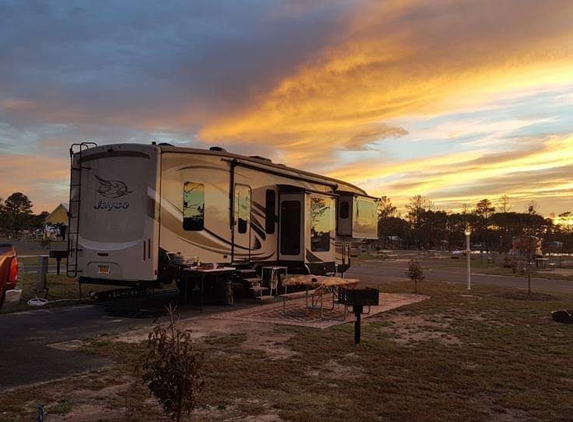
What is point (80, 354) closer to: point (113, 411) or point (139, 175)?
point (113, 411)

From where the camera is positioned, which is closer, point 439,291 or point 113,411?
point 113,411

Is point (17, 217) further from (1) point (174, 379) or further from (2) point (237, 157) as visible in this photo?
(1) point (174, 379)

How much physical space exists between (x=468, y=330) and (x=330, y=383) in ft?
14.1

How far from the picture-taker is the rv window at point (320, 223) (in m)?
14.4

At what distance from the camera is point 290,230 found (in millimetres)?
14125

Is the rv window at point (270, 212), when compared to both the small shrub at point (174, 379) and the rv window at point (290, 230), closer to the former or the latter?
the rv window at point (290, 230)

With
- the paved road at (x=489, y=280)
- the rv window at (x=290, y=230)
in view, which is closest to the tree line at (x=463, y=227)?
the paved road at (x=489, y=280)

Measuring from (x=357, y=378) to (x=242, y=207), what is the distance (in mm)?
7037

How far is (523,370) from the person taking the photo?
20.8 feet

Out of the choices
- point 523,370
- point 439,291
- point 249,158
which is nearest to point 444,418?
point 523,370

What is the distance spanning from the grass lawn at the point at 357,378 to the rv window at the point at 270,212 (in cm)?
453

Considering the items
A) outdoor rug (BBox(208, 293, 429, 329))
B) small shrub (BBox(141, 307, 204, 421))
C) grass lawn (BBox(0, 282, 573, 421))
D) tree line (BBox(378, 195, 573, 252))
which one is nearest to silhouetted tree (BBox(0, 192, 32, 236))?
tree line (BBox(378, 195, 573, 252))

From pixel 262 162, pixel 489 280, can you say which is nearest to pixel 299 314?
pixel 262 162

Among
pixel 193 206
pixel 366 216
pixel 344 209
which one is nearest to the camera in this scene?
pixel 193 206
